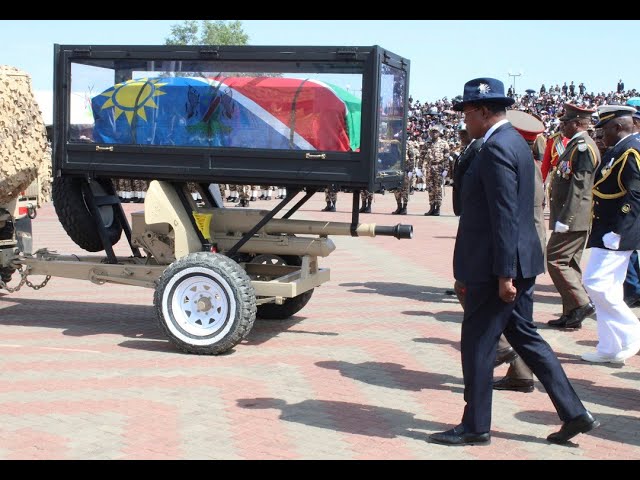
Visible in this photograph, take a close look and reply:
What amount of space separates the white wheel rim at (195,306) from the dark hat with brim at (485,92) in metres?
2.97

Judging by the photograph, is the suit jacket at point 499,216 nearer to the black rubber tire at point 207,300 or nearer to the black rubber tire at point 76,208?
the black rubber tire at point 207,300

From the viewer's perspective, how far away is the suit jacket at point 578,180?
8664 mm

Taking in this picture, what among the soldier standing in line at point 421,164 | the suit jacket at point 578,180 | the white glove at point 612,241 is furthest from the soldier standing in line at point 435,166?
the white glove at point 612,241

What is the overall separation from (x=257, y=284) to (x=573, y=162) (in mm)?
3331

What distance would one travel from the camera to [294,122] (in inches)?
295

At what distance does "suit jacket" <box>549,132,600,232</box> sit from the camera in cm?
866

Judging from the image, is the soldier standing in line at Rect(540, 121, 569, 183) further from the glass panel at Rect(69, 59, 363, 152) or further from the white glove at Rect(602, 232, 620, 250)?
the glass panel at Rect(69, 59, 363, 152)

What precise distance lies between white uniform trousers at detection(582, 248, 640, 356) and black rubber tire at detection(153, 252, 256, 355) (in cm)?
277

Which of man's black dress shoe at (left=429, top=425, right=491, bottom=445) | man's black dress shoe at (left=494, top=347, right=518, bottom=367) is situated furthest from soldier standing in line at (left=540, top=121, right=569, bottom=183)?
man's black dress shoe at (left=429, top=425, right=491, bottom=445)

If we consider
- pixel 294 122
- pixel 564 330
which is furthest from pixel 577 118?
pixel 294 122

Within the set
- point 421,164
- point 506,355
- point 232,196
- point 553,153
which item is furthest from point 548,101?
point 506,355

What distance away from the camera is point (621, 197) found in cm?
720

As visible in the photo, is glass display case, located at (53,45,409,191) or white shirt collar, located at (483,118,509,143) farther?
glass display case, located at (53,45,409,191)

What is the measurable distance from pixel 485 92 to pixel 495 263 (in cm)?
102
